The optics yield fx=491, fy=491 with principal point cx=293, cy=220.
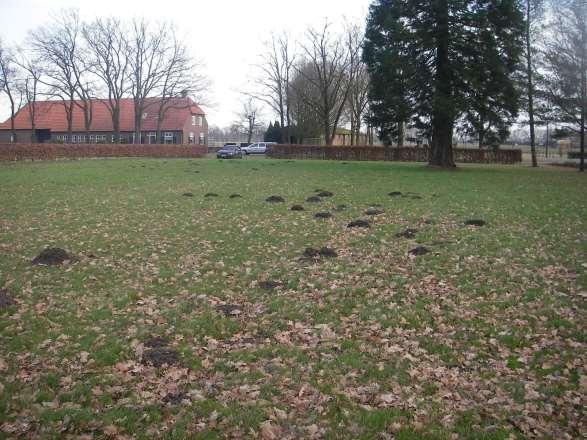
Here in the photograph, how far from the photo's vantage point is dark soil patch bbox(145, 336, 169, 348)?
5605mm

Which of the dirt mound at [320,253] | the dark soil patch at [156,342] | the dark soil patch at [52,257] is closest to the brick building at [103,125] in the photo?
the dark soil patch at [52,257]

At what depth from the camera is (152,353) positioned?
5371mm

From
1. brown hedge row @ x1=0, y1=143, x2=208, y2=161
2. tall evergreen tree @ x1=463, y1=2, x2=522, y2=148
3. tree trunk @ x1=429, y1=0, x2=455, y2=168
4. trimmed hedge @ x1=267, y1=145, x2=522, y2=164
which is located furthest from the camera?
trimmed hedge @ x1=267, y1=145, x2=522, y2=164

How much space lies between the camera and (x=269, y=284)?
25.1 ft

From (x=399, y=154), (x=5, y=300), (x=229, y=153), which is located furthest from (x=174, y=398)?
(x=229, y=153)

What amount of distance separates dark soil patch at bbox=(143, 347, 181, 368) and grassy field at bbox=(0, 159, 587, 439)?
0.09ft

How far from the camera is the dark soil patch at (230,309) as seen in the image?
654 centimetres

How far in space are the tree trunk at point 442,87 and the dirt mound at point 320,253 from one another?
2021 cm


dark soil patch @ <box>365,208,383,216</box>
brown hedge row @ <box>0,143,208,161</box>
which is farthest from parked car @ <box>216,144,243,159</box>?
dark soil patch @ <box>365,208,383,216</box>

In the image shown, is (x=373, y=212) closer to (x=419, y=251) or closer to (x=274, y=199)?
(x=274, y=199)

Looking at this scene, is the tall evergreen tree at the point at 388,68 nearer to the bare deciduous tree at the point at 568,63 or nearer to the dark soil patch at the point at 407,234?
the bare deciduous tree at the point at 568,63

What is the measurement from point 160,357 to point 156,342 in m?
0.42

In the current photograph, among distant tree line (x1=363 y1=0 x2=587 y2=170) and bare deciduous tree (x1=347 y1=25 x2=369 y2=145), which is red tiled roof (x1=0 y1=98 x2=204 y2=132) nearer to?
bare deciduous tree (x1=347 y1=25 x2=369 y2=145)

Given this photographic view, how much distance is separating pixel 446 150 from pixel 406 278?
2548 centimetres
